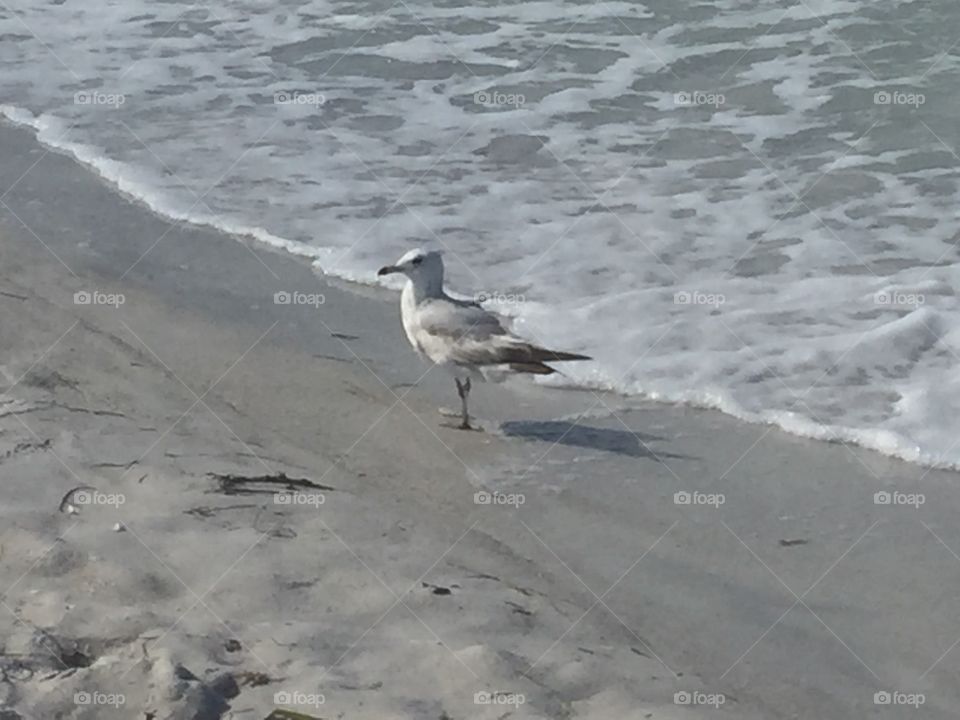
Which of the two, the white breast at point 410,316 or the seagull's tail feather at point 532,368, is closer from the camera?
the seagull's tail feather at point 532,368

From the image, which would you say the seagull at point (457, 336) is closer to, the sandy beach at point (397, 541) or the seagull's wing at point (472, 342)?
the seagull's wing at point (472, 342)

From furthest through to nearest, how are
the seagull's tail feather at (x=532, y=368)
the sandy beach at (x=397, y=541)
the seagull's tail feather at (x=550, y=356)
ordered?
the seagull's tail feather at (x=532, y=368)
the seagull's tail feather at (x=550, y=356)
the sandy beach at (x=397, y=541)

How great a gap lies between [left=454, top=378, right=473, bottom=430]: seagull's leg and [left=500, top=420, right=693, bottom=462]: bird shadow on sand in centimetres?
15

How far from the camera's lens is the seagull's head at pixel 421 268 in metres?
6.37

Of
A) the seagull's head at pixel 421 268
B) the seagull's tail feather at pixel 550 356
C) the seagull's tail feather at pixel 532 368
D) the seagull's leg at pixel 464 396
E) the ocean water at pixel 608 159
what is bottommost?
the ocean water at pixel 608 159

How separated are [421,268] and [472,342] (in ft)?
1.52

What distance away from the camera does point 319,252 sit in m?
7.70

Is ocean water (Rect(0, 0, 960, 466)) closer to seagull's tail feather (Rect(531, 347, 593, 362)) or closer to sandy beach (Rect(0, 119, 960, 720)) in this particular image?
seagull's tail feather (Rect(531, 347, 593, 362))

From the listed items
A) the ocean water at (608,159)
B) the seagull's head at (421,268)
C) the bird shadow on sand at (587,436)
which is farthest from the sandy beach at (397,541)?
the ocean water at (608,159)

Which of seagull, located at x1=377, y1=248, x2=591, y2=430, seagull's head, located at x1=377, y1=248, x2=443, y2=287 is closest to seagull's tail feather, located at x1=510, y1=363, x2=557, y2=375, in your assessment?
seagull, located at x1=377, y1=248, x2=591, y2=430

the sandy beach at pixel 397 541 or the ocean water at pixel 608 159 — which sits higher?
Answer: the sandy beach at pixel 397 541

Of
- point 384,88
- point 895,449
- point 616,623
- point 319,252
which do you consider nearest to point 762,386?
point 895,449

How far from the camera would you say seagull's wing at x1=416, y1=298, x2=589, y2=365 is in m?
6.10

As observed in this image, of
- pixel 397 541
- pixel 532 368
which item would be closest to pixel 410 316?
pixel 532 368
